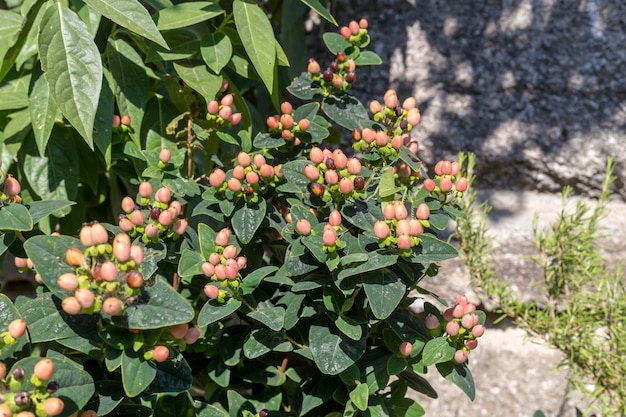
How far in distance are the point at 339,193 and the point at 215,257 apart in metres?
0.21

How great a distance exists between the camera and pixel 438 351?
968 mm

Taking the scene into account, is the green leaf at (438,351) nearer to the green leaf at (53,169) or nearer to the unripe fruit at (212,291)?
the unripe fruit at (212,291)

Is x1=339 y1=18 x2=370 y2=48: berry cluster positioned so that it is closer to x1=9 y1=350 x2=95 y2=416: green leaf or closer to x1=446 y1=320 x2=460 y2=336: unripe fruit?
x1=446 y1=320 x2=460 y2=336: unripe fruit

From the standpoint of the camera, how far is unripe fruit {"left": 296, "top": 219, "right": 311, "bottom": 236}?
98 centimetres

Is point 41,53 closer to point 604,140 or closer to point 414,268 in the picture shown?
point 414,268

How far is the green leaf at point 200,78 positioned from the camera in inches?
45.6

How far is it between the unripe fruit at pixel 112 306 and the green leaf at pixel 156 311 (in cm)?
5

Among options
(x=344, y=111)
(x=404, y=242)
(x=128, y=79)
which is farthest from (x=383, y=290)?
(x=128, y=79)

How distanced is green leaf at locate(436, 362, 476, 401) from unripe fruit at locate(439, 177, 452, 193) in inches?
10.6

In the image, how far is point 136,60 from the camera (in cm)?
123

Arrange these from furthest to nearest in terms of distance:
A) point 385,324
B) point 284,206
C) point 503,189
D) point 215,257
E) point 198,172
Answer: point 503,189
point 198,172
point 284,206
point 385,324
point 215,257

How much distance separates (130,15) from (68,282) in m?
0.45

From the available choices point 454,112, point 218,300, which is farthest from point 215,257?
point 454,112

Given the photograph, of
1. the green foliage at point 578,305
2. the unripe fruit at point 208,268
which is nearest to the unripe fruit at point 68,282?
the unripe fruit at point 208,268
